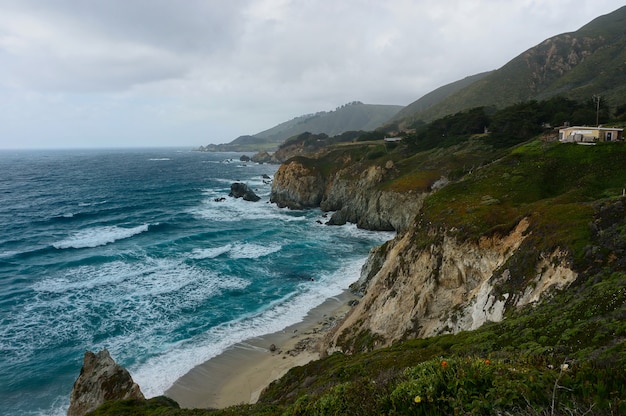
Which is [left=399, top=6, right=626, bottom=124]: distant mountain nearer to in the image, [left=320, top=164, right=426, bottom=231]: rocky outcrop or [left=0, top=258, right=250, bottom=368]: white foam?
[left=320, top=164, right=426, bottom=231]: rocky outcrop

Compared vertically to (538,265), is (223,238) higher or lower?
lower

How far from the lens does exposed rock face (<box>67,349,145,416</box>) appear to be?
54.1ft

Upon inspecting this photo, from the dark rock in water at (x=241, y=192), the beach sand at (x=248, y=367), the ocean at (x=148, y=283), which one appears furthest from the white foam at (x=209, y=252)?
the dark rock in water at (x=241, y=192)

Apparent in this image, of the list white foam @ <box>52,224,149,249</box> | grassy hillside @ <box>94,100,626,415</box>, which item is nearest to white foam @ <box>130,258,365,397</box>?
grassy hillside @ <box>94,100,626,415</box>

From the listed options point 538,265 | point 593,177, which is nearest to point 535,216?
point 538,265

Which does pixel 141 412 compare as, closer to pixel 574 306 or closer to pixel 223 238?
pixel 574 306

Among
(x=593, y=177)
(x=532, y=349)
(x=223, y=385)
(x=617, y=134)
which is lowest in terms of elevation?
(x=223, y=385)

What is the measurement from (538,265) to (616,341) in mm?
8787

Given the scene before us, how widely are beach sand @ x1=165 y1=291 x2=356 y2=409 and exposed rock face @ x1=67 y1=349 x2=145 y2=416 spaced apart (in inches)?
243

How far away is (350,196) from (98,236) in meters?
45.4

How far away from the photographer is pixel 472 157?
58.5 meters

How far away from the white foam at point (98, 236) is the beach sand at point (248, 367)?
36.8 meters

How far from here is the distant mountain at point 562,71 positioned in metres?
104

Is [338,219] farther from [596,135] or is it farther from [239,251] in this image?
[596,135]
